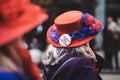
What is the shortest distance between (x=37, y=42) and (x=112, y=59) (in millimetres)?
2515

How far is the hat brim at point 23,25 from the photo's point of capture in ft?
7.88

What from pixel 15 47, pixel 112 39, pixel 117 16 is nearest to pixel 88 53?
pixel 15 47

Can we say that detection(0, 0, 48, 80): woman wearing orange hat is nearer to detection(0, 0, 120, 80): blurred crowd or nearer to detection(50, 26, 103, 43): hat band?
detection(0, 0, 120, 80): blurred crowd

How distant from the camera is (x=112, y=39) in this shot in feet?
56.6

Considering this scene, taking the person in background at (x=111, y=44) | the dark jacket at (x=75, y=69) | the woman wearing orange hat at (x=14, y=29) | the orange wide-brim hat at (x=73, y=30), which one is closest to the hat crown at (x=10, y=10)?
the woman wearing orange hat at (x=14, y=29)

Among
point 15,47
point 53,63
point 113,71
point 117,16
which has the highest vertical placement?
point 15,47

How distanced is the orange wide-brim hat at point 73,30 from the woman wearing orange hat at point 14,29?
1714 mm

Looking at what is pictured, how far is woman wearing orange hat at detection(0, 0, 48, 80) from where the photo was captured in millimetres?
2414

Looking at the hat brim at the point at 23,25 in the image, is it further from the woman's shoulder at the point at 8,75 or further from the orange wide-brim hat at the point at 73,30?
the orange wide-brim hat at the point at 73,30

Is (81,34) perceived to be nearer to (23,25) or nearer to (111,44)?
(23,25)

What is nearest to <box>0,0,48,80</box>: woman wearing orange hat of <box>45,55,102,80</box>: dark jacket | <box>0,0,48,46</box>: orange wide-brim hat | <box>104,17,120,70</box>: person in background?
<box>0,0,48,46</box>: orange wide-brim hat

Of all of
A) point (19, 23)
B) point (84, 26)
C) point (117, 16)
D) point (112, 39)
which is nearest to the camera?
point (19, 23)

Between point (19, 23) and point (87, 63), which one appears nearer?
point (19, 23)

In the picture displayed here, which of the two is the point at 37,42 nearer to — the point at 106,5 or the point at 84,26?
the point at 106,5
